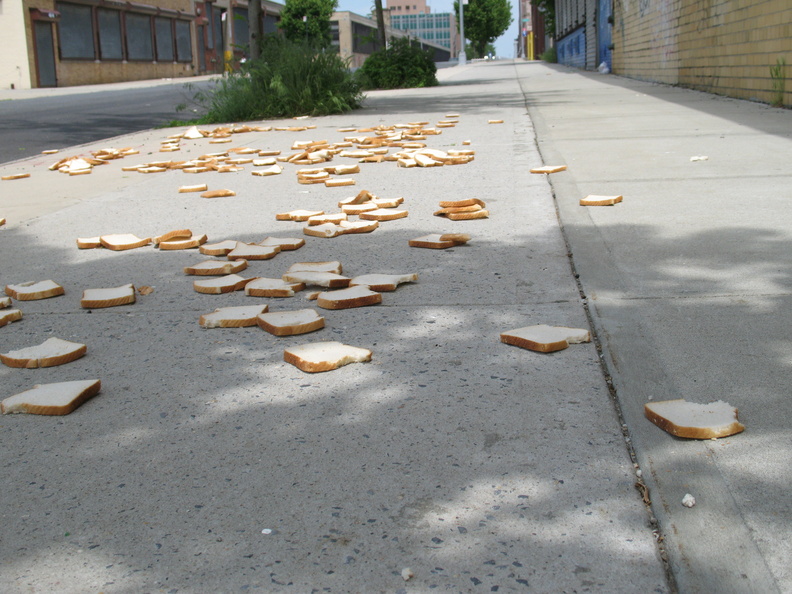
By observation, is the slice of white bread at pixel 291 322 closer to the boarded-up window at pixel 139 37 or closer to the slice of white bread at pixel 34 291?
the slice of white bread at pixel 34 291

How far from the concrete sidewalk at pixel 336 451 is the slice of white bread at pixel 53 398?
4cm

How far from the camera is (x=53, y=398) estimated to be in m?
2.34

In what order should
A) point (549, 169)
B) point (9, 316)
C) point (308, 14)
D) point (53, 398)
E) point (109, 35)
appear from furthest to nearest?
1. point (308, 14)
2. point (109, 35)
3. point (549, 169)
4. point (9, 316)
5. point (53, 398)

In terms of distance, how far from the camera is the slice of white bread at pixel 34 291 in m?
3.47

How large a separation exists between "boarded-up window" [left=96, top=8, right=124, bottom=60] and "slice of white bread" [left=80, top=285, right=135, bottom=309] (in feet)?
143

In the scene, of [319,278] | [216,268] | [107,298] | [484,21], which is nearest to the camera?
[107,298]

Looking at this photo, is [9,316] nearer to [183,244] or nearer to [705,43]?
[183,244]

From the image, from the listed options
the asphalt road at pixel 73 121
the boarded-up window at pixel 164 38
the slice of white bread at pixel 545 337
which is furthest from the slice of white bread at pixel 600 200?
the boarded-up window at pixel 164 38

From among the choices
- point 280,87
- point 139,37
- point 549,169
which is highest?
point 139,37

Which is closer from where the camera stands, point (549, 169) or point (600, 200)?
point (600, 200)

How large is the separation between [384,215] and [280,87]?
8.47m

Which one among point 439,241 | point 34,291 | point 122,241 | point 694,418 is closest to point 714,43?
point 439,241

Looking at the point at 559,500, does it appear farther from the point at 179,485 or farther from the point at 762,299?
the point at 762,299

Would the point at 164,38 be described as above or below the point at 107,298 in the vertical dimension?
→ above
